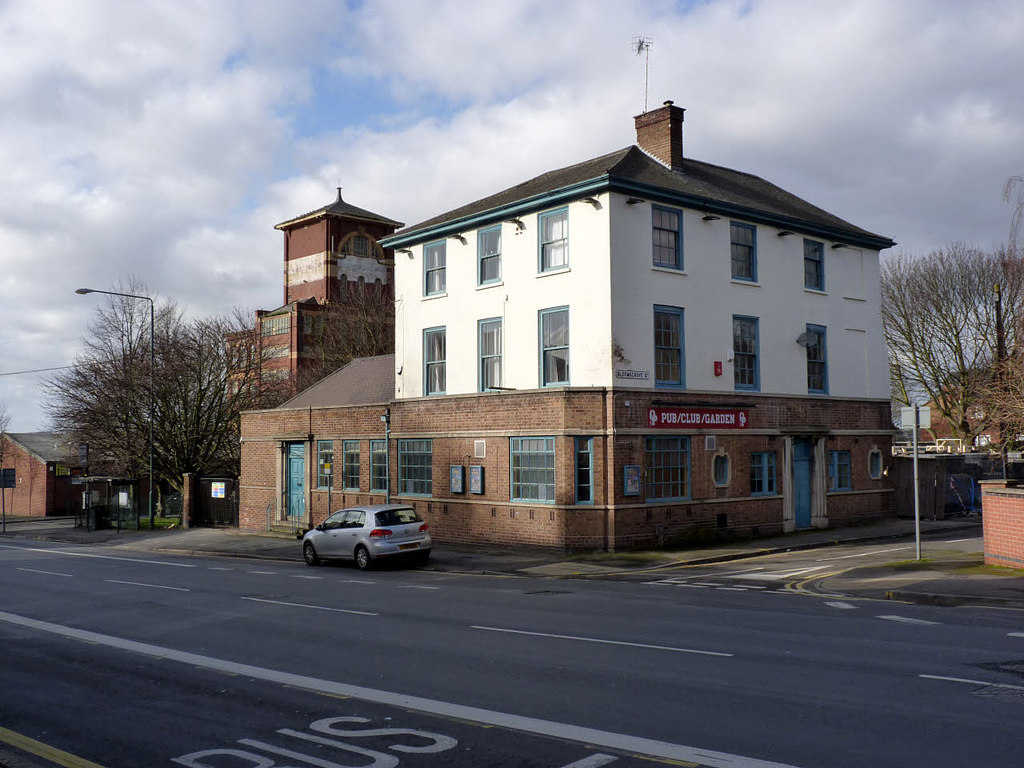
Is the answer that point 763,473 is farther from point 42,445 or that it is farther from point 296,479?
point 42,445

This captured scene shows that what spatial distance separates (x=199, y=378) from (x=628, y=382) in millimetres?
26184

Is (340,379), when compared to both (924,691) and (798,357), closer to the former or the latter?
(798,357)

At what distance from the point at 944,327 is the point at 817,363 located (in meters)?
18.7

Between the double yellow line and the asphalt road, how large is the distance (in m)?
0.04

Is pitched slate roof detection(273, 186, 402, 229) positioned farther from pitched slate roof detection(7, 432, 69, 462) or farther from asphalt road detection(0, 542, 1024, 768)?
asphalt road detection(0, 542, 1024, 768)

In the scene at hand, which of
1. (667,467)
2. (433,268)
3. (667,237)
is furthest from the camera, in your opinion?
(433,268)

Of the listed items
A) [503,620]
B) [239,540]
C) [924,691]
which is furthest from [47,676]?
[239,540]

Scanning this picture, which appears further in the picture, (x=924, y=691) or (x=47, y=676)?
(x=47, y=676)

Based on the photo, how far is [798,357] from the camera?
27.5 meters

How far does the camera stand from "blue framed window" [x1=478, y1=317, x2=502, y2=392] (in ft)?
85.1

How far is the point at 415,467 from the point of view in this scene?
28.1 metres

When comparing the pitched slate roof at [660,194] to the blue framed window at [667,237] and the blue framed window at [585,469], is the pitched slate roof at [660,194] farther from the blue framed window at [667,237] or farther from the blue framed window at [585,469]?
the blue framed window at [585,469]

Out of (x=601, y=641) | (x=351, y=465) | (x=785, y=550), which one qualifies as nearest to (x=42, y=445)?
(x=351, y=465)

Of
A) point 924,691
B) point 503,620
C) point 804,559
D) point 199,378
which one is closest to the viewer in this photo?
point 924,691
